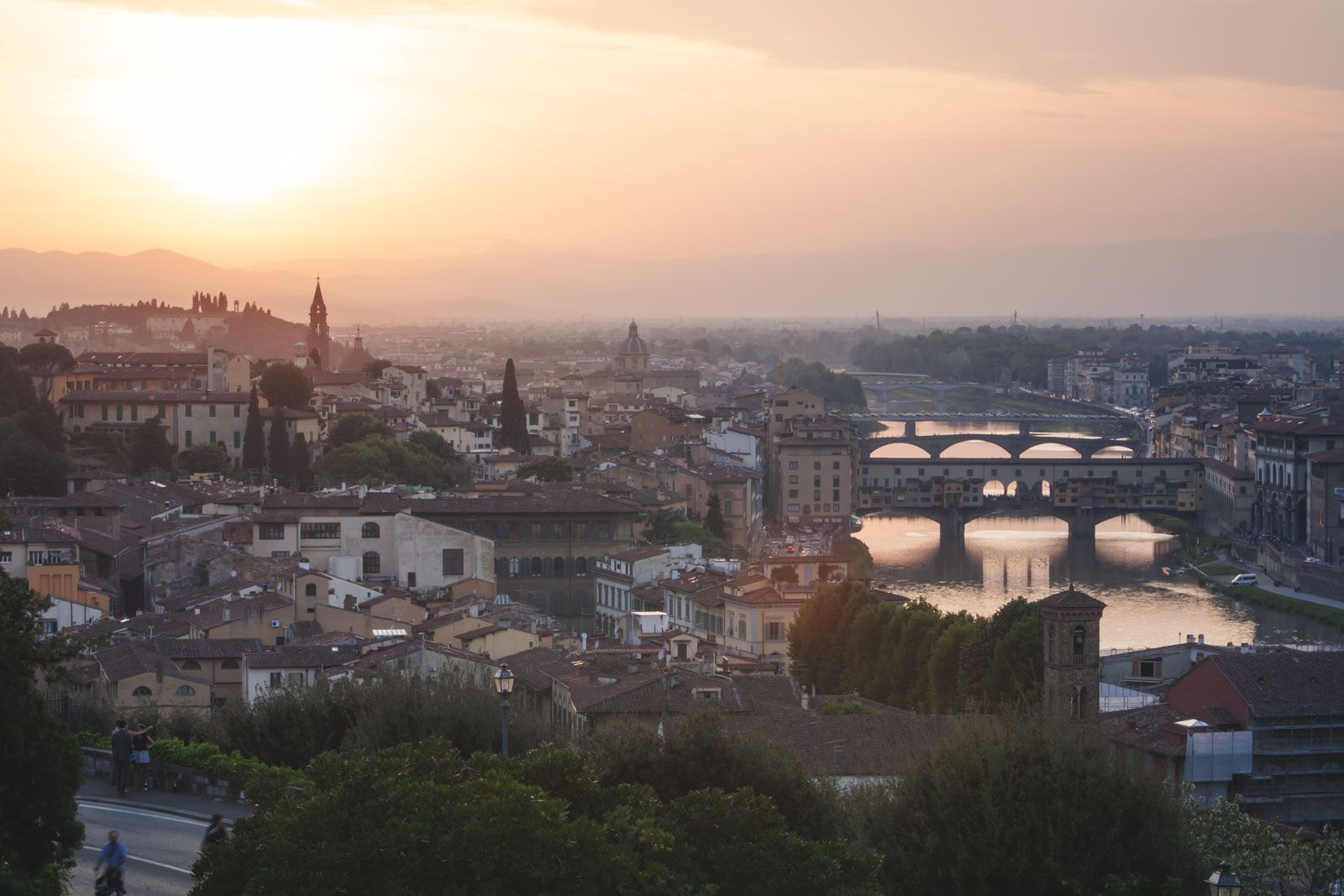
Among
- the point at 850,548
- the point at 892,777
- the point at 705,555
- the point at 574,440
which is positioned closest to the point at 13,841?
the point at 892,777

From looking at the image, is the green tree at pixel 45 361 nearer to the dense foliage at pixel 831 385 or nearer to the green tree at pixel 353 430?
the green tree at pixel 353 430

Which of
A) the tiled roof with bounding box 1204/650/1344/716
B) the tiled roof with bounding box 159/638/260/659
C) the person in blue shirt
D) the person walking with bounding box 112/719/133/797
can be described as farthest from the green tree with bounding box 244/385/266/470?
the person in blue shirt

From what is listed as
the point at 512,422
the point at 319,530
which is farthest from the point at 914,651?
the point at 512,422

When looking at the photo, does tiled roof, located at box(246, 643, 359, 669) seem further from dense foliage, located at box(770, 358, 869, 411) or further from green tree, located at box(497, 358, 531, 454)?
dense foliage, located at box(770, 358, 869, 411)

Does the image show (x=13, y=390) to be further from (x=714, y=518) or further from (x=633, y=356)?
(x=633, y=356)

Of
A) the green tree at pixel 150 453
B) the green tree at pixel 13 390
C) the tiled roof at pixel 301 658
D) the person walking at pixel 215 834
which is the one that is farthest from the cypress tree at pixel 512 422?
the person walking at pixel 215 834

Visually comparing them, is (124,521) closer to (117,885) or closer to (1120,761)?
(1120,761)

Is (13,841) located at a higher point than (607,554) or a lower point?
higher
